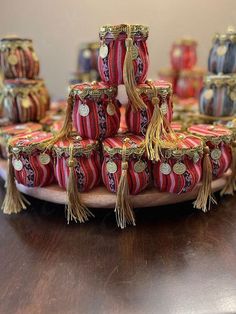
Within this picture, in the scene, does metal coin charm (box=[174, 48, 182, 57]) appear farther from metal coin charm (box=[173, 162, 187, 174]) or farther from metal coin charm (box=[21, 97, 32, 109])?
metal coin charm (box=[173, 162, 187, 174])

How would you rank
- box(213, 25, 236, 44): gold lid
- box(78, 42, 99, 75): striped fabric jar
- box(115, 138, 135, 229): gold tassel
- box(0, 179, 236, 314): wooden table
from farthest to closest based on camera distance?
box(78, 42, 99, 75): striped fabric jar < box(213, 25, 236, 44): gold lid < box(115, 138, 135, 229): gold tassel < box(0, 179, 236, 314): wooden table

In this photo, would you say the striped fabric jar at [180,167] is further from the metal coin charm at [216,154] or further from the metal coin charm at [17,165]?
the metal coin charm at [17,165]

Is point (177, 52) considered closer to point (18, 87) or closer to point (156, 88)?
point (18, 87)

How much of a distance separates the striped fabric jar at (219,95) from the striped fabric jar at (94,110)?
0.36 m

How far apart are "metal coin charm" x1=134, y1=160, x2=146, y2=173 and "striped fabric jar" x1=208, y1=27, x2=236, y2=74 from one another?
1.47 feet

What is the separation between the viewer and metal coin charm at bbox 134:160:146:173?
0.71m

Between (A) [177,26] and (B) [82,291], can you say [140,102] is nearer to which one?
(B) [82,291]

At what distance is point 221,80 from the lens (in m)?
0.99


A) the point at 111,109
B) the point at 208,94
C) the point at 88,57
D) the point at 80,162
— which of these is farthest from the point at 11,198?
the point at 88,57

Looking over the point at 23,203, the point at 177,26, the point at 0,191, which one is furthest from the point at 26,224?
the point at 177,26

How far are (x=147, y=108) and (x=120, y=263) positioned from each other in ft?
1.00

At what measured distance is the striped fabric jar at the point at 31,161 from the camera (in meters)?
0.74

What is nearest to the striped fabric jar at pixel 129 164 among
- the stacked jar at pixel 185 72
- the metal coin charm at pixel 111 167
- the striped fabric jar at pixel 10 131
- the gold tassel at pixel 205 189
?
the metal coin charm at pixel 111 167

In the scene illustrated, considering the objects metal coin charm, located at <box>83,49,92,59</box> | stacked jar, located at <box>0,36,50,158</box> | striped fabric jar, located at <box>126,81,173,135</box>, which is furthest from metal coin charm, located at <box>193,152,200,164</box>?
metal coin charm, located at <box>83,49,92,59</box>
